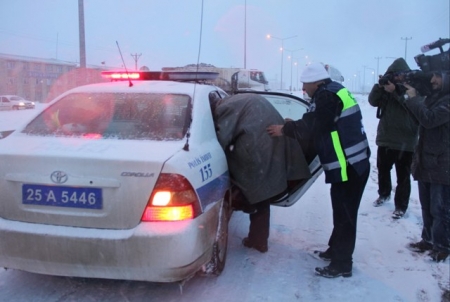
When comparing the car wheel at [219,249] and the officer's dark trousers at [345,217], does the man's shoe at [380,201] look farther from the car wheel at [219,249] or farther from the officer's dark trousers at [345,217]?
the car wheel at [219,249]

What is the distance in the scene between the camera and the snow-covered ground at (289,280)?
3.12 meters

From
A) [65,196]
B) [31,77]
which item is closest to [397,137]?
[65,196]

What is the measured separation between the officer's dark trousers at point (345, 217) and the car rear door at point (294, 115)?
1.50 feet

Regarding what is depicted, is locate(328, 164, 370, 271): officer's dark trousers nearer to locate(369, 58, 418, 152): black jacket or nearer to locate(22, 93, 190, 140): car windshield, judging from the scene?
locate(22, 93, 190, 140): car windshield

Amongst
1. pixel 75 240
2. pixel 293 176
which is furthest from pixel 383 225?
pixel 75 240

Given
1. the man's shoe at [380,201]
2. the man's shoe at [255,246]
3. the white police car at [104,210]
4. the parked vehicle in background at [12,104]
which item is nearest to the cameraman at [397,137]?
the man's shoe at [380,201]

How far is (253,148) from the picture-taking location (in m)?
3.58

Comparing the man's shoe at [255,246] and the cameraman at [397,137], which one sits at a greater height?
the cameraman at [397,137]

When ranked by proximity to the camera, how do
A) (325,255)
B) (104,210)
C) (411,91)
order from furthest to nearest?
(325,255), (411,91), (104,210)

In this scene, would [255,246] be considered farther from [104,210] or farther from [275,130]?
[104,210]

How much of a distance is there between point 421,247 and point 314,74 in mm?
2075

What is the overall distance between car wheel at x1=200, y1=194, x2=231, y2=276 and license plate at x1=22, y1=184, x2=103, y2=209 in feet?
3.28

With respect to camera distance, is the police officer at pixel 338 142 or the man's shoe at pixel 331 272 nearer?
the police officer at pixel 338 142

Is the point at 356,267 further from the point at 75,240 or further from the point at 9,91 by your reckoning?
the point at 9,91
